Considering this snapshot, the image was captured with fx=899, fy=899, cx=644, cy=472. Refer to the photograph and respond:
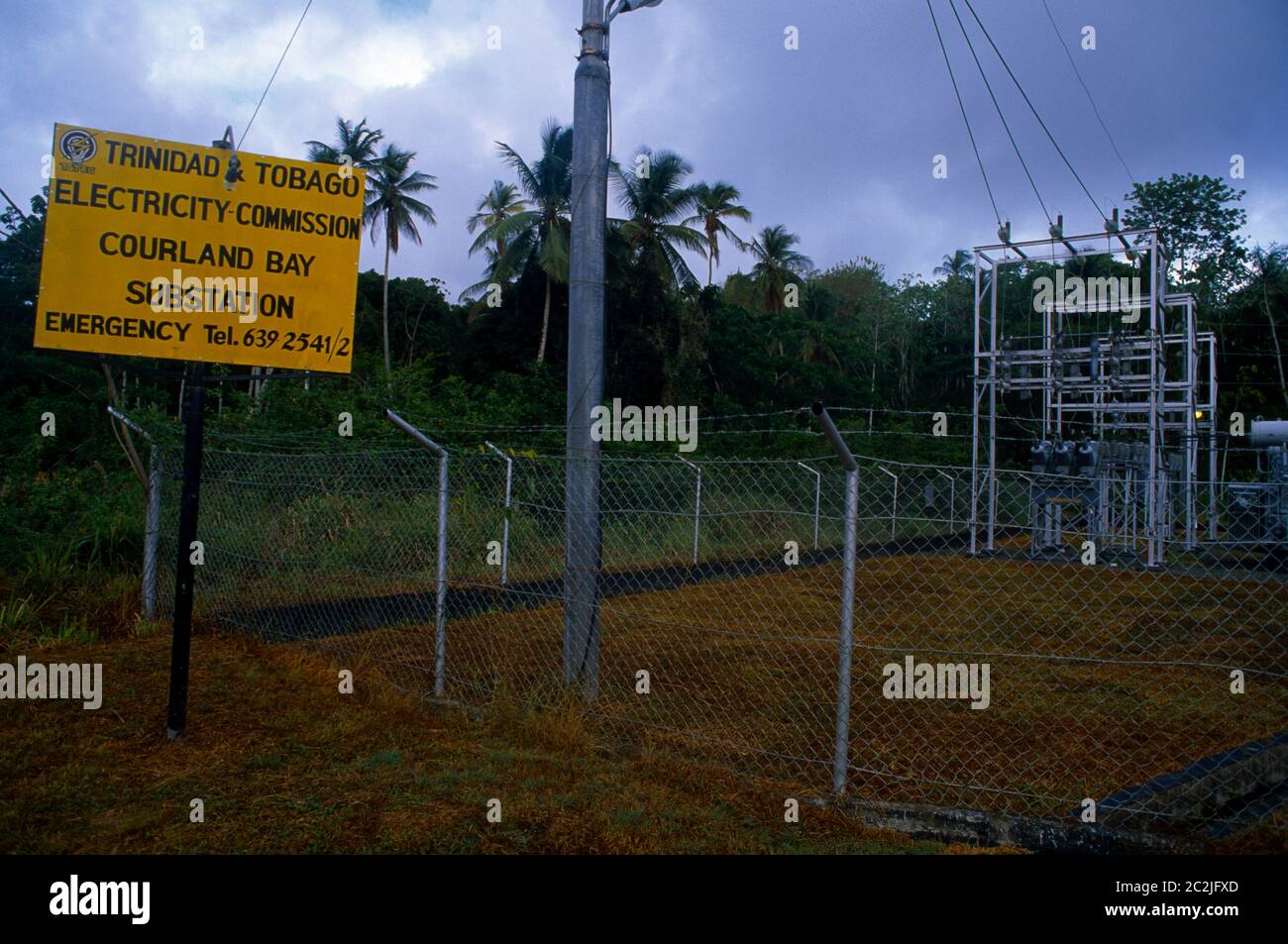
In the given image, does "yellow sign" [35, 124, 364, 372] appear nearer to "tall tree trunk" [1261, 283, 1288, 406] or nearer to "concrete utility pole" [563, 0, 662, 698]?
"concrete utility pole" [563, 0, 662, 698]

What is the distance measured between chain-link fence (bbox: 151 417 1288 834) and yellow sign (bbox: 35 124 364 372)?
1.24 meters

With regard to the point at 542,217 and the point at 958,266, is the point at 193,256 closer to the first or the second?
the point at 542,217

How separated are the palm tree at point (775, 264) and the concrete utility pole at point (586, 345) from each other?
1125 inches

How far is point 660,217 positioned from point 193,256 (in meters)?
21.1

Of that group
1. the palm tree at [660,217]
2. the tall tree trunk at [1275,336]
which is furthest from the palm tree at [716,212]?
the tall tree trunk at [1275,336]

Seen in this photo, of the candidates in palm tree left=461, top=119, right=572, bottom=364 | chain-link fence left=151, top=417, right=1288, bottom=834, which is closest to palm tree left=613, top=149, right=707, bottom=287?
palm tree left=461, top=119, right=572, bottom=364

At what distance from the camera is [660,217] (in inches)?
979

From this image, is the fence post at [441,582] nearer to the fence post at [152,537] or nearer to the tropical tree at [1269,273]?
the fence post at [152,537]

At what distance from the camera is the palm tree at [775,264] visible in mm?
33500

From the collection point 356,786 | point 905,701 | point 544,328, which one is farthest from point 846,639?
→ point 544,328

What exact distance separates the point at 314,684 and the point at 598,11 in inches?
175

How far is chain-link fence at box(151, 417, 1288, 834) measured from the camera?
4.15 metres

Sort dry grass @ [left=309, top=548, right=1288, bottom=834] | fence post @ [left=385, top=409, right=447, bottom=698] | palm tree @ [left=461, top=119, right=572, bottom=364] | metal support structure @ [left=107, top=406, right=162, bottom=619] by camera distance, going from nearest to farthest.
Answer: dry grass @ [left=309, top=548, right=1288, bottom=834], fence post @ [left=385, top=409, right=447, bottom=698], metal support structure @ [left=107, top=406, right=162, bottom=619], palm tree @ [left=461, top=119, right=572, bottom=364]
